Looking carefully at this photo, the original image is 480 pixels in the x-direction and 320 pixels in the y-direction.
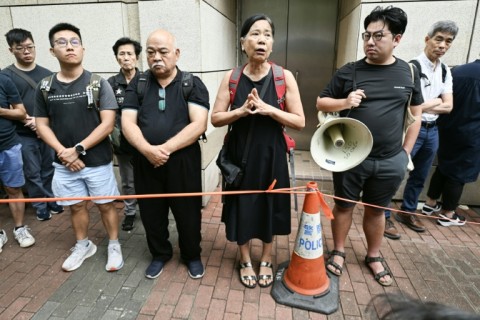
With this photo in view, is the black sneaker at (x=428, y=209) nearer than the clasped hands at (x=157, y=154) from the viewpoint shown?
No

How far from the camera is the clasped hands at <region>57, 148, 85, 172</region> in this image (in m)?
2.82

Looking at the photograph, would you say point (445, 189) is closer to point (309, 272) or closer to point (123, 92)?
point (309, 272)

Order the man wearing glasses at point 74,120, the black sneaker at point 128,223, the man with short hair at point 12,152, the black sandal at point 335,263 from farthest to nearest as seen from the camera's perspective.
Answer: the black sneaker at point 128,223 < the man with short hair at point 12,152 < the black sandal at point 335,263 < the man wearing glasses at point 74,120

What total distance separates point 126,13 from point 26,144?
2.12 metres

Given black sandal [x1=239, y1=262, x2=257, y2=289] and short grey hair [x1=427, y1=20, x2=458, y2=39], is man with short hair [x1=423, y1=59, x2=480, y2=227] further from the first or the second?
black sandal [x1=239, y1=262, x2=257, y2=289]

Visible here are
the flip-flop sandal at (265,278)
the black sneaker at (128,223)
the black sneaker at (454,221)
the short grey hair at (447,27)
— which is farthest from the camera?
the black sneaker at (454,221)

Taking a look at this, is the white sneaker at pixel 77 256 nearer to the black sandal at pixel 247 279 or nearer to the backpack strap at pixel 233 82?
the black sandal at pixel 247 279

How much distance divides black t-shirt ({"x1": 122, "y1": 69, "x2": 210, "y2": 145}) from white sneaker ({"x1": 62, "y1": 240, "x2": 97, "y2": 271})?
1.53 m

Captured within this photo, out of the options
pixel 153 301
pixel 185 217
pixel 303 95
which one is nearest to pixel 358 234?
pixel 185 217

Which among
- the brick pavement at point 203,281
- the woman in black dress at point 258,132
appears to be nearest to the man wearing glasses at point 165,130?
the woman in black dress at point 258,132

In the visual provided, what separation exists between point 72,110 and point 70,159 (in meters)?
0.45

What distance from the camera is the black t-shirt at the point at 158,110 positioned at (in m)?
2.69

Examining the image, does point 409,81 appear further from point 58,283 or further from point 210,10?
point 58,283

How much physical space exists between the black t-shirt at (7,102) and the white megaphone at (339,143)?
328 cm
